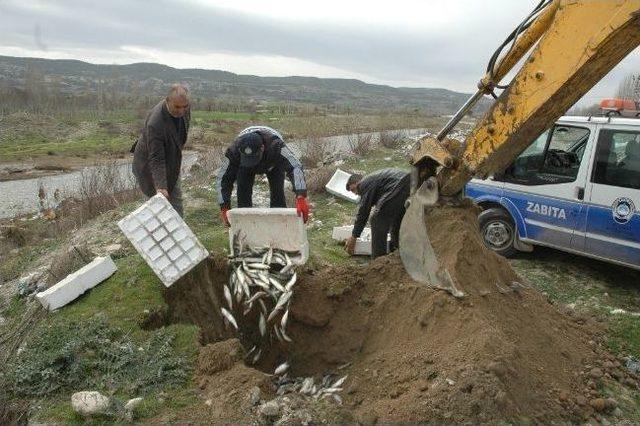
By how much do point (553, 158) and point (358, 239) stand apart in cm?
295

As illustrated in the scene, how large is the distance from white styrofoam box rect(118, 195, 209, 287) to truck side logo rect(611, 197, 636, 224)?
5072mm

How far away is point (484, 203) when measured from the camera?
823cm

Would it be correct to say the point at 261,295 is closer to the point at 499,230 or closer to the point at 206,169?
the point at 499,230

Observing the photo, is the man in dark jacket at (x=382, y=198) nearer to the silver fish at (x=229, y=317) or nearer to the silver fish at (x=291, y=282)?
the silver fish at (x=291, y=282)

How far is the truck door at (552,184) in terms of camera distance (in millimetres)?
7059

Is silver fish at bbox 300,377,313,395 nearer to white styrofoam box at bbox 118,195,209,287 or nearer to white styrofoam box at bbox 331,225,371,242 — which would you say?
white styrofoam box at bbox 118,195,209,287

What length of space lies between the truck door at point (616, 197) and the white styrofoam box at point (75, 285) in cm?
607

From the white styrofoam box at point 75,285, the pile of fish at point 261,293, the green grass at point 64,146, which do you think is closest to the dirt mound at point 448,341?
the pile of fish at point 261,293

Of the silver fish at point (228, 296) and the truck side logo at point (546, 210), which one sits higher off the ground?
the truck side logo at point (546, 210)

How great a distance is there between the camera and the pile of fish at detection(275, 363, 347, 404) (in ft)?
14.9

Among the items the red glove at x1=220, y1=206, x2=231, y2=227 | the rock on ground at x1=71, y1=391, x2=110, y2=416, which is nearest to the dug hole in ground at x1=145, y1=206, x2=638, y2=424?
the red glove at x1=220, y1=206, x2=231, y2=227

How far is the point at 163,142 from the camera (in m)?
6.42

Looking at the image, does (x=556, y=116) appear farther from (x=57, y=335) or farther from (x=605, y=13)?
(x=57, y=335)

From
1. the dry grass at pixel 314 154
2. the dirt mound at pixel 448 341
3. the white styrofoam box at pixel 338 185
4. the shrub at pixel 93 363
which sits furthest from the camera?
the dry grass at pixel 314 154
